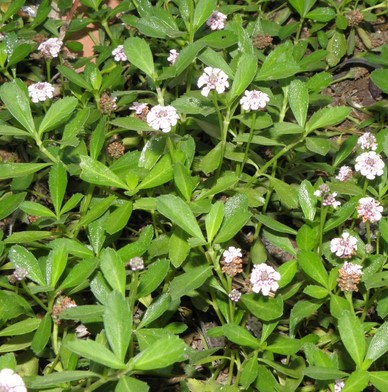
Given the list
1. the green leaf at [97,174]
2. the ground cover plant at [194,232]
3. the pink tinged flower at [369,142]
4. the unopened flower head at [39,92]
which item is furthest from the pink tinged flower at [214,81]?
the unopened flower head at [39,92]

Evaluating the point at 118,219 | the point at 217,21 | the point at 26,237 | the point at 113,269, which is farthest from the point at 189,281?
the point at 217,21

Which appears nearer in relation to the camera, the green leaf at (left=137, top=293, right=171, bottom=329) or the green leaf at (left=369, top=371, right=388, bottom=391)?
the green leaf at (left=369, top=371, right=388, bottom=391)

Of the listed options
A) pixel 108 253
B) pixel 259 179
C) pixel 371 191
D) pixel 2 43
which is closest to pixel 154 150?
pixel 259 179

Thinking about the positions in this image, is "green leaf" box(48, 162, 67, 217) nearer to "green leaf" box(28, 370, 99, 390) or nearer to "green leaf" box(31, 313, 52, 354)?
"green leaf" box(31, 313, 52, 354)

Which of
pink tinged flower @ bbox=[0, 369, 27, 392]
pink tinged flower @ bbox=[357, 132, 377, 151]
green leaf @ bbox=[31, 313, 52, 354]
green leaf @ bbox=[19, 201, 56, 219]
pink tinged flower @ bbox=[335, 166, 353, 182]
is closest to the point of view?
pink tinged flower @ bbox=[0, 369, 27, 392]

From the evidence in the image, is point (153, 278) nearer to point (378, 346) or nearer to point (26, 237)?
point (26, 237)

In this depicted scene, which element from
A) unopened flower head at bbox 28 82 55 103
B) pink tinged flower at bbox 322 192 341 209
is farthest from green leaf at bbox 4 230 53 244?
pink tinged flower at bbox 322 192 341 209

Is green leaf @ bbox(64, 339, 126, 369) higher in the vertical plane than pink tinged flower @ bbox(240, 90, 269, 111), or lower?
lower

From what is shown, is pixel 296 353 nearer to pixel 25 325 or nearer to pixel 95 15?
pixel 25 325
